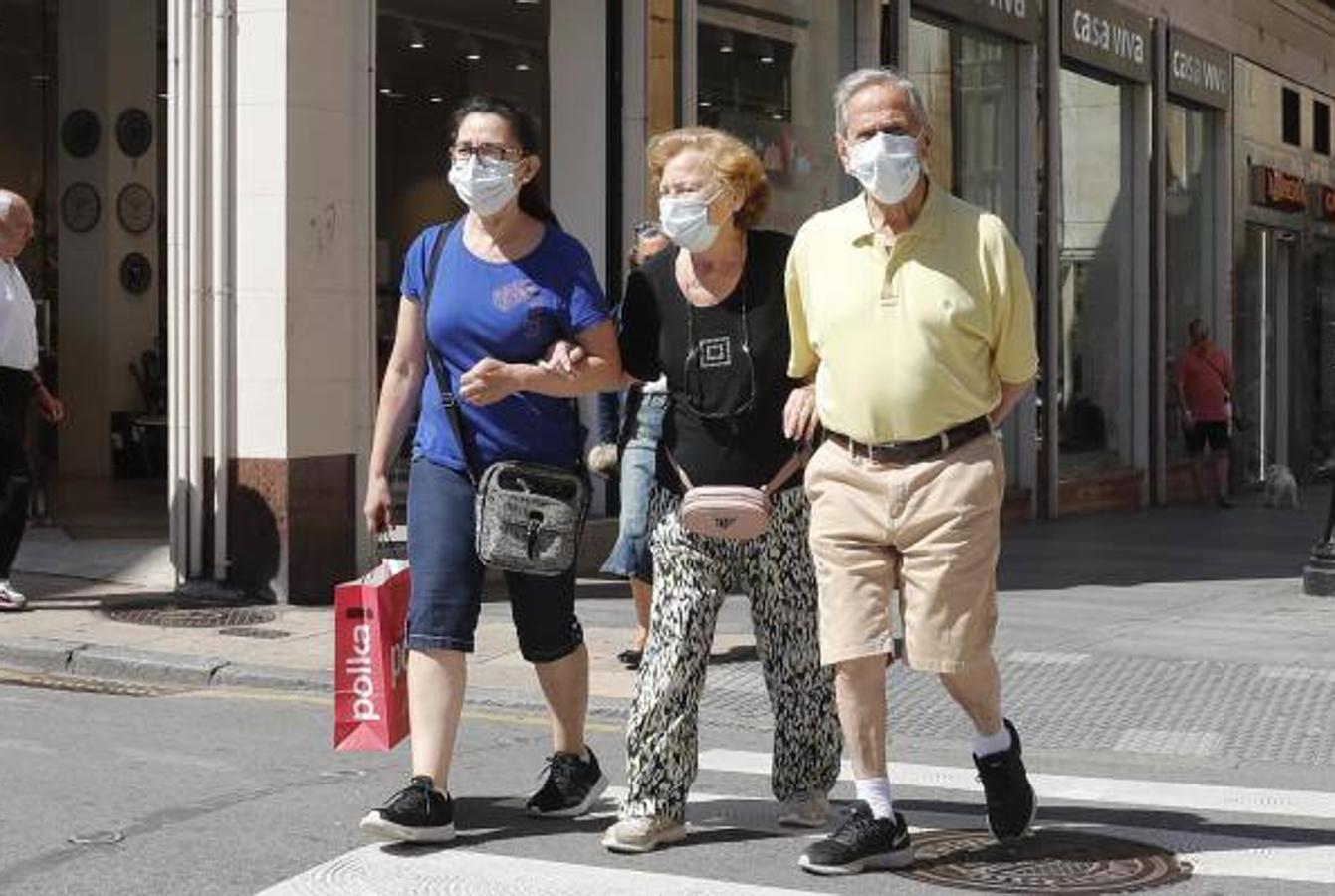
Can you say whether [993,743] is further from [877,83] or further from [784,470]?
[877,83]

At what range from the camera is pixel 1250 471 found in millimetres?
26812

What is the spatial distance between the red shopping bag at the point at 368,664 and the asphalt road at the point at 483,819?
30 centimetres

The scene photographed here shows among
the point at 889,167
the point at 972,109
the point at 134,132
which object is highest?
the point at 972,109

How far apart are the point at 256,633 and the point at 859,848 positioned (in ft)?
18.3

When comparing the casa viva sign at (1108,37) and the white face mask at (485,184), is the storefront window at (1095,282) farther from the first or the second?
the white face mask at (485,184)

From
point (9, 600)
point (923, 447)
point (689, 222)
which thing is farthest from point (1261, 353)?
point (923, 447)

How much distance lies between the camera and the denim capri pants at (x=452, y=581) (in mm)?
6289

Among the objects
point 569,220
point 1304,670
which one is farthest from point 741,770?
point 569,220

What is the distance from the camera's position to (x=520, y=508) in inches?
247

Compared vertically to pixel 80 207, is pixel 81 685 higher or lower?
lower

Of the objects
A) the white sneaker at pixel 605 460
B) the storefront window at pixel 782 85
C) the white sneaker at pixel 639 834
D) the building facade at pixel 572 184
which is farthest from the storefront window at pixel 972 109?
the white sneaker at pixel 639 834

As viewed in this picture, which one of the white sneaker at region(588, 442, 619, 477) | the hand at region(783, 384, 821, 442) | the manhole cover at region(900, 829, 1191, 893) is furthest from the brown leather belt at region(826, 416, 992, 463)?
the white sneaker at region(588, 442, 619, 477)

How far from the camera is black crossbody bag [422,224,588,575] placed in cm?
626

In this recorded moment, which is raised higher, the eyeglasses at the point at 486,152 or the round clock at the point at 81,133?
the round clock at the point at 81,133
